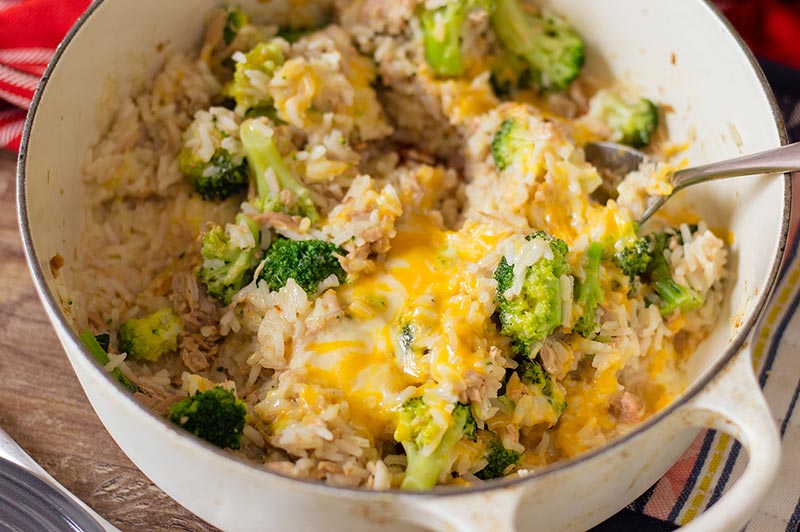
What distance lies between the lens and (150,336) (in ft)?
9.07

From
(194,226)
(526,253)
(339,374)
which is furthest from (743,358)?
(194,226)

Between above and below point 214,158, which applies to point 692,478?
below

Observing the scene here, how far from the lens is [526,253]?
2.65m

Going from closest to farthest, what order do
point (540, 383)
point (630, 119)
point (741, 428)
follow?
point (741, 428) < point (540, 383) < point (630, 119)

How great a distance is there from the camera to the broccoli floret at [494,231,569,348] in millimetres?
2564

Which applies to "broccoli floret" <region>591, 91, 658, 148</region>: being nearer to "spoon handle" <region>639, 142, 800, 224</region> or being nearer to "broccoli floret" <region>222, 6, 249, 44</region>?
"spoon handle" <region>639, 142, 800, 224</region>

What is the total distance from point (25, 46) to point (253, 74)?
3.52 ft

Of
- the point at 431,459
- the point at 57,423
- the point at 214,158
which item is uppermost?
the point at 214,158

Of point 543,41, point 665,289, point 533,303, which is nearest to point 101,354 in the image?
point 533,303

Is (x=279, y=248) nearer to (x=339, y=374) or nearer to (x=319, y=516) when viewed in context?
(x=339, y=374)

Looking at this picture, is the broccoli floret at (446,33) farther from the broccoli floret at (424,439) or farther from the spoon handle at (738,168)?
the broccoli floret at (424,439)

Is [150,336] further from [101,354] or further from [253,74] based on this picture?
[253,74]

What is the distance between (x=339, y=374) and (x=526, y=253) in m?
0.67

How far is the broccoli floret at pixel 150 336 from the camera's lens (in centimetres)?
276
